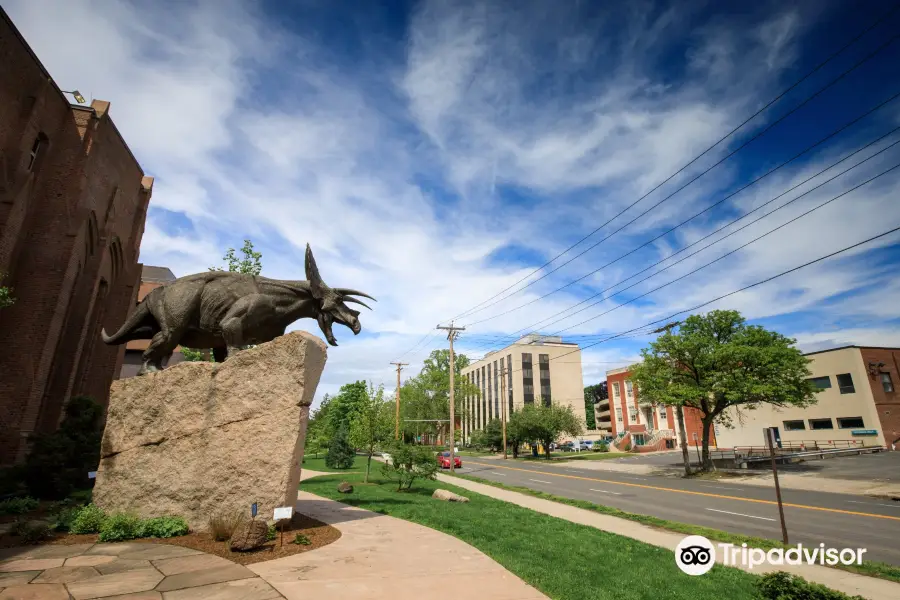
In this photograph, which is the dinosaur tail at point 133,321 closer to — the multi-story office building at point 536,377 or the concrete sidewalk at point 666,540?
the concrete sidewalk at point 666,540

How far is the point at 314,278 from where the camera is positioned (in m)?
8.49

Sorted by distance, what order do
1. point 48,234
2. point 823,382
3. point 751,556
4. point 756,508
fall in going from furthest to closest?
1. point 823,382
2. point 48,234
3. point 756,508
4. point 751,556

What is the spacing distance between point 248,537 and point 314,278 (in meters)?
4.45

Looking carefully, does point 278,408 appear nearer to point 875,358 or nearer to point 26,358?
point 26,358

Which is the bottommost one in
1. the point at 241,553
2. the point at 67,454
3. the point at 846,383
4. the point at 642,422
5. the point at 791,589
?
the point at 791,589

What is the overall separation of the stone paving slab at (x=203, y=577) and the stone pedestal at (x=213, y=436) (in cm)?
193

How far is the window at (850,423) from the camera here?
132 feet

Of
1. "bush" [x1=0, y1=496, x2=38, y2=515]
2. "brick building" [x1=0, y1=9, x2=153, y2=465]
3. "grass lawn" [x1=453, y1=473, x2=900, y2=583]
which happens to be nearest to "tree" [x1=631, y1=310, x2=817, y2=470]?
"grass lawn" [x1=453, y1=473, x2=900, y2=583]

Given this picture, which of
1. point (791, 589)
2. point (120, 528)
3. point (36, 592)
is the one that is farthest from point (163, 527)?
point (791, 589)

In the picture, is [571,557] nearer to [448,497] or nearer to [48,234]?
[448,497]

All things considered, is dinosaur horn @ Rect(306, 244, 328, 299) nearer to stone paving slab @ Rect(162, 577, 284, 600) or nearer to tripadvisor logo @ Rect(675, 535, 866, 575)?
stone paving slab @ Rect(162, 577, 284, 600)

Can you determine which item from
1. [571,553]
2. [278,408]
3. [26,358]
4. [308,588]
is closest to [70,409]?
[26,358]

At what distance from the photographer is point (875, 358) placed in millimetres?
41062

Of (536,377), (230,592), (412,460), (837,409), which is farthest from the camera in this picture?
(536,377)
